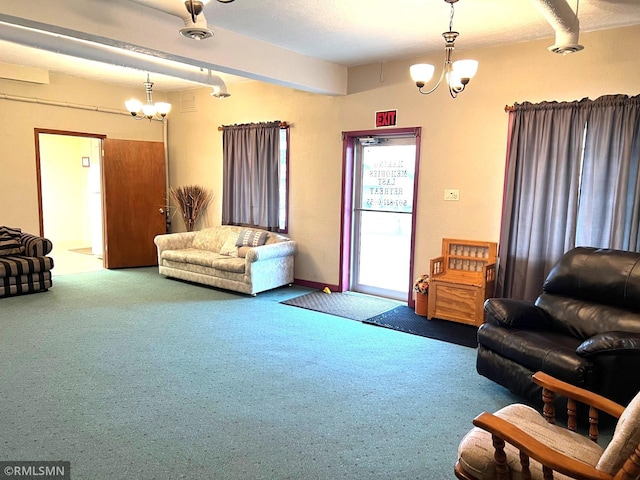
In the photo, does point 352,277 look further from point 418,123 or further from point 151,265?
point 151,265

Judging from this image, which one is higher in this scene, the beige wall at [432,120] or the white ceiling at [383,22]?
the white ceiling at [383,22]

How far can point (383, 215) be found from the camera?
18.3 ft

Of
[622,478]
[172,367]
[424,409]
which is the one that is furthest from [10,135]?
[622,478]

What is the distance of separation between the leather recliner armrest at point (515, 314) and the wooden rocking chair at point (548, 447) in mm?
1009

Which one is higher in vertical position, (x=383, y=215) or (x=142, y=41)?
(x=142, y=41)

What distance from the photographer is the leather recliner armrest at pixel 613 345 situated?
238cm

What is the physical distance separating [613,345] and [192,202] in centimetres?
621

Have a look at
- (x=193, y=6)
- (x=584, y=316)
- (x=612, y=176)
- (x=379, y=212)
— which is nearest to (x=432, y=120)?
(x=379, y=212)

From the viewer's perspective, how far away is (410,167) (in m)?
5.29

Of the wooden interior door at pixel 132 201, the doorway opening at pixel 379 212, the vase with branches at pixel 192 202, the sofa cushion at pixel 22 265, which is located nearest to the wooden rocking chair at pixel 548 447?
the doorway opening at pixel 379 212

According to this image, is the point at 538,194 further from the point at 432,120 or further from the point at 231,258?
the point at 231,258

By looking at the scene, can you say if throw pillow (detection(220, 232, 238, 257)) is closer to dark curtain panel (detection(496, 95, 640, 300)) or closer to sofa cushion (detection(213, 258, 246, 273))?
sofa cushion (detection(213, 258, 246, 273))

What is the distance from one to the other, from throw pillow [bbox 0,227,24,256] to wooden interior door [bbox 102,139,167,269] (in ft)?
4.86

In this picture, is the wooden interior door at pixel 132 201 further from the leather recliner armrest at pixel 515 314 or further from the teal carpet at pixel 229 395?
the leather recliner armrest at pixel 515 314
